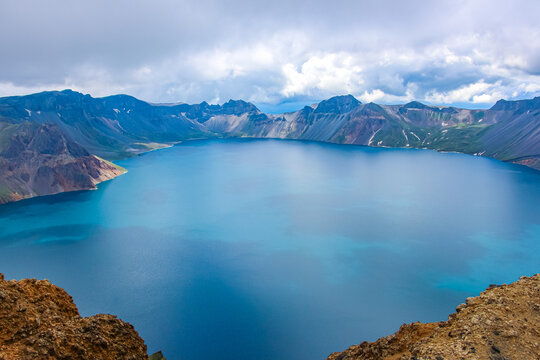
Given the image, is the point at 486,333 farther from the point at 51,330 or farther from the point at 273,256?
the point at 273,256

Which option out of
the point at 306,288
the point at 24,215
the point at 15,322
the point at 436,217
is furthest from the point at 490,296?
the point at 24,215

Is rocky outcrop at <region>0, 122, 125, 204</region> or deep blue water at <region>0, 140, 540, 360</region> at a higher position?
rocky outcrop at <region>0, 122, 125, 204</region>

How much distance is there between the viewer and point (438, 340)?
1892 cm

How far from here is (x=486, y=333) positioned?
18.0m

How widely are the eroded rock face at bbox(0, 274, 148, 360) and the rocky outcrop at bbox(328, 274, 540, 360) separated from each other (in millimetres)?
17997

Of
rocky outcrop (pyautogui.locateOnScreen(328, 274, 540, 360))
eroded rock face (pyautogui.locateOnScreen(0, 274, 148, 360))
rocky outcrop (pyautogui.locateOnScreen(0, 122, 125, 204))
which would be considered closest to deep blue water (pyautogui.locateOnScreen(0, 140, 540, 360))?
rocky outcrop (pyautogui.locateOnScreen(0, 122, 125, 204))

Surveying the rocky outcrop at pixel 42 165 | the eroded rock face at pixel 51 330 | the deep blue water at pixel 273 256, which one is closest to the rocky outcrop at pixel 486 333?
the eroded rock face at pixel 51 330

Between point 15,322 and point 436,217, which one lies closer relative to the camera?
point 15,322

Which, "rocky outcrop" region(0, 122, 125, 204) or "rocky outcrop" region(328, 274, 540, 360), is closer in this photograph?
"rocky outcrop" region(328, 274, 540, 360)

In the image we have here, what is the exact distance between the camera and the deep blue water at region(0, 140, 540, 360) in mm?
44750

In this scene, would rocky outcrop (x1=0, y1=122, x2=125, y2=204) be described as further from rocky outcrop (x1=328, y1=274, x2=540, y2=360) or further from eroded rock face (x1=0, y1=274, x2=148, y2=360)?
rocky outcrop (x1=328, y1=274, x2=540, y2=360)

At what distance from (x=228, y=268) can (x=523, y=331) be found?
159 feet

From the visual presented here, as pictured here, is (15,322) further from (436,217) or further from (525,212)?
(525,212)

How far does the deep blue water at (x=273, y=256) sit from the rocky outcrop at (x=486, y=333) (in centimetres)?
2136
